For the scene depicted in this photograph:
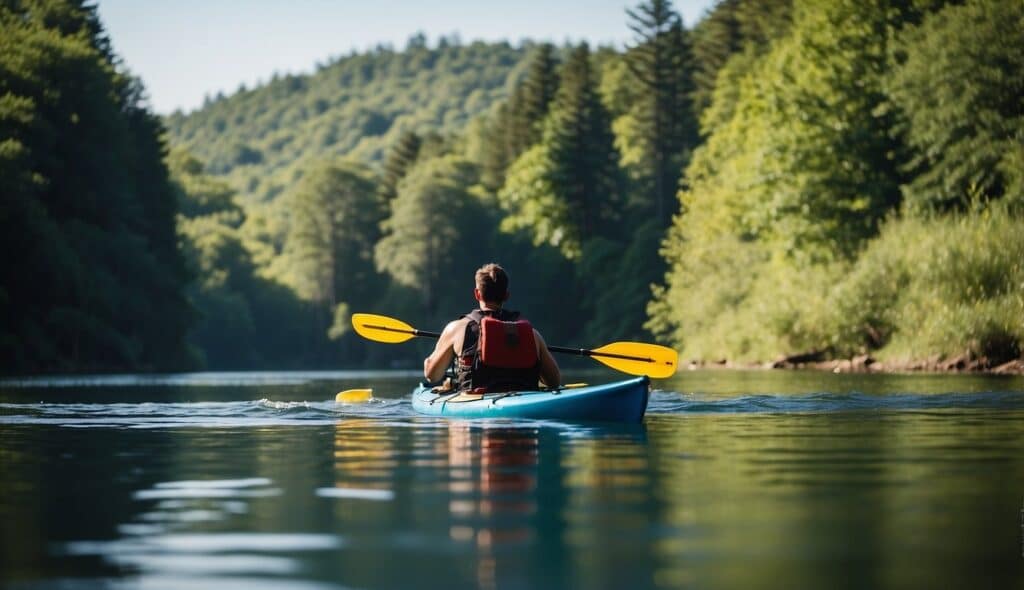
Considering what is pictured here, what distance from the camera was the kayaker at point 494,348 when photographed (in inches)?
557

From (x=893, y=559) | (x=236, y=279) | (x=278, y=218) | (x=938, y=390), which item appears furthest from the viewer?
(x=278, y=218)

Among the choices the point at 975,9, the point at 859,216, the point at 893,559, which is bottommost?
the point at 893,559

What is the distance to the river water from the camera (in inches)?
217

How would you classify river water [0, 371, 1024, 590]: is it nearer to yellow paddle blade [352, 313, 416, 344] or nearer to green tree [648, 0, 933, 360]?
yellow paddle blade [352, 313, 416, 344]

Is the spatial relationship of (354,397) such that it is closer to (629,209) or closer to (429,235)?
(629,209)

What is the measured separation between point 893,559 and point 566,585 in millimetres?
1307

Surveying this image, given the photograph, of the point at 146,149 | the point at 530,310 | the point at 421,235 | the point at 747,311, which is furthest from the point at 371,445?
the point at 421,235

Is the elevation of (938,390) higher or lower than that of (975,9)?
lower

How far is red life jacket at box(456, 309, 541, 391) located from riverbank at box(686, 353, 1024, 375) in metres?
15.1

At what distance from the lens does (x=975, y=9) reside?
124 feet

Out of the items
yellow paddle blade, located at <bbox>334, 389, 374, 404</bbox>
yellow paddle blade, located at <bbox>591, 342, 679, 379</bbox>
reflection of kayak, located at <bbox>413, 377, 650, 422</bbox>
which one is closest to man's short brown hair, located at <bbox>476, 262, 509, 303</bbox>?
reflection of kayak, located at <bbox>413, 377, 650, 422</bbox>

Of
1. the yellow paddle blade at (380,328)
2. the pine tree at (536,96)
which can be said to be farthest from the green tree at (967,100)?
the pine tree at (536,96)

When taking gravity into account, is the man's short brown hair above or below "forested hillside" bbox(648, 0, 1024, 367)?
below

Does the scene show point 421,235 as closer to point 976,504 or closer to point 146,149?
point 146,149
